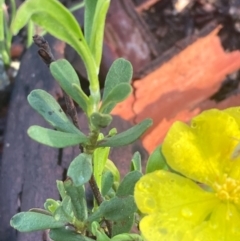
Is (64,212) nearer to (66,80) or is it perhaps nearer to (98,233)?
(98,233)

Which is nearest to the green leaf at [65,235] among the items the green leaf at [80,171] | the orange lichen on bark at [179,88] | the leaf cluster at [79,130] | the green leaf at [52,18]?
the leaf cluster at [79,130]

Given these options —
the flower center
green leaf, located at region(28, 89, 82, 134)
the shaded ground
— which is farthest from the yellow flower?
the shaded ground

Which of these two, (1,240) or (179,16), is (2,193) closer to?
(1,240)

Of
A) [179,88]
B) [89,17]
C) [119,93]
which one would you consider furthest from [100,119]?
[179,88]

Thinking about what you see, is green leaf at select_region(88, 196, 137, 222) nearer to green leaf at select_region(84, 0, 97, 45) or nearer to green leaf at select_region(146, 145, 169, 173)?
green leaf at select_region(146, 145, 169, 173)

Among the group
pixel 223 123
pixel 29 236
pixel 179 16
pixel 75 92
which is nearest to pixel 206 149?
pixel 223 123

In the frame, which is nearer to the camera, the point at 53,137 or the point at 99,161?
the point at 53,137

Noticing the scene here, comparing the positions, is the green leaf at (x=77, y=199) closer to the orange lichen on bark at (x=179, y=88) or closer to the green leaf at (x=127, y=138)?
the green leaf at (x=127, y=138)

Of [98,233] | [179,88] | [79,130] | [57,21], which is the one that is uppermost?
[57,21]
